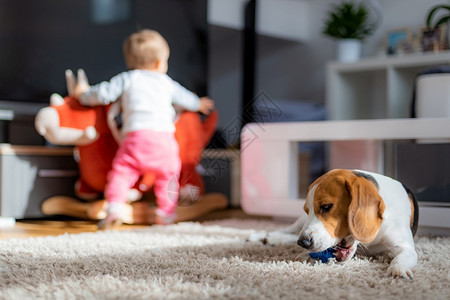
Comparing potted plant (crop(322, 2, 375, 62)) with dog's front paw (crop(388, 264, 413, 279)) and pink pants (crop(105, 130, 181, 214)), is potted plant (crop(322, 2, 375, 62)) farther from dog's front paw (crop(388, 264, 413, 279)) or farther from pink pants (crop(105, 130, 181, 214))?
dog's front paw (crop(388, 264, 413, 279))

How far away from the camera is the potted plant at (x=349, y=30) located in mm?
3074

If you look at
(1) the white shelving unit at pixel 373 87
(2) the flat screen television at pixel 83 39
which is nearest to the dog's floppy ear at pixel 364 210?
(1) the white shelving unit at pixel 373 87

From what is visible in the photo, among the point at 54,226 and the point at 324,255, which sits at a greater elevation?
the point at 324,255

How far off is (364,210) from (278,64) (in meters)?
2.78

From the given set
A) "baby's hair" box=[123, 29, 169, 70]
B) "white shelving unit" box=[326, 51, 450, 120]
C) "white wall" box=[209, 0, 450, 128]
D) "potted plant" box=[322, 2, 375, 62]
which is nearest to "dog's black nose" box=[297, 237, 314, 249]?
"baby's hair" box=[123, 29, 169, 70]

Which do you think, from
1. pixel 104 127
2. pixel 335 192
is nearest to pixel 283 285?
pixel 335 192

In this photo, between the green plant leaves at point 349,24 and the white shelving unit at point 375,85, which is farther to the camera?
the green plant leaves at point 349,24

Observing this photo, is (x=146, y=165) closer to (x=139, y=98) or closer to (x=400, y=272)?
(x=139, y=98)

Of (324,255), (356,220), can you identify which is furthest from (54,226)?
(356,220)

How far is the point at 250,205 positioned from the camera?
214cm

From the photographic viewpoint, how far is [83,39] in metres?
2.48

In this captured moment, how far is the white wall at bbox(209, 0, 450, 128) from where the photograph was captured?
143 inches

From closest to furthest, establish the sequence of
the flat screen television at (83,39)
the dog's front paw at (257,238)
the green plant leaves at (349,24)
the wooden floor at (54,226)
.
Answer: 1. the dog's front paw at (257,238)
2. the wooden floor at (54,226)
3. the flat screen television at (83,39)
4. the green plant leaves at (349,24)

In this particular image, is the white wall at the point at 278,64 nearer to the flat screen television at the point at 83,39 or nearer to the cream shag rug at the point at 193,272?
the flat screen television at the point at 83,39
